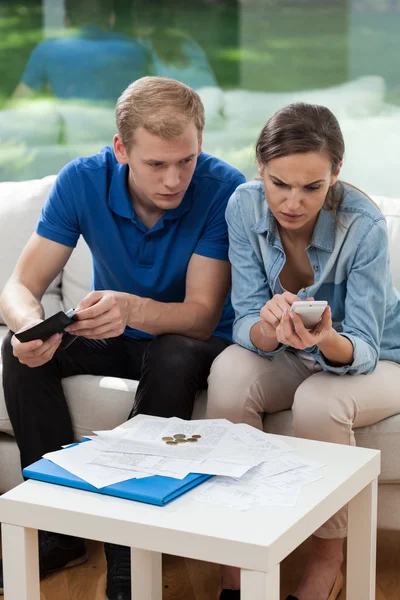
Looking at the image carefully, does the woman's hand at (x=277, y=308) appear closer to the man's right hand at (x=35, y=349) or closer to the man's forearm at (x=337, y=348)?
the man's forearm at (x=337, y=348)

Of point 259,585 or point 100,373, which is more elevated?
point 259,585

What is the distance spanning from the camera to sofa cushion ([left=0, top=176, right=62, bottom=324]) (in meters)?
2.69

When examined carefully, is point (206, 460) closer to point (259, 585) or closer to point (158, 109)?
point (259, 585)

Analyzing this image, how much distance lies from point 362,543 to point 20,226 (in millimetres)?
1474

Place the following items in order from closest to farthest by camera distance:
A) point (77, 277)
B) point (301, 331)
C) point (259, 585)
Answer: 1. point (259, 585)
2. point (301, 331)
3. point (77, 277)

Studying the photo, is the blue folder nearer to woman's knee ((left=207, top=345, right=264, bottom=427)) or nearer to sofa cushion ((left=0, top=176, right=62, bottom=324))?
woman's knee ((left=207, top=345, right=264, bottom=427))

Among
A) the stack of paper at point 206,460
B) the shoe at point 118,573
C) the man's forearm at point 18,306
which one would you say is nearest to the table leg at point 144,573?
the shoe at point 118,573

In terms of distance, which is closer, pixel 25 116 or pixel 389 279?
pixel 389 279

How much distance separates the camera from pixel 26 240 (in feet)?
8.86

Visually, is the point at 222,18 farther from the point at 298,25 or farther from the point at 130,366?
the point at 130,366

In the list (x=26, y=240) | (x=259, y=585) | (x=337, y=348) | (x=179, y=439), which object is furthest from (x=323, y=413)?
(x=26, y=240)

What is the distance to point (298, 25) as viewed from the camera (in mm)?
3477

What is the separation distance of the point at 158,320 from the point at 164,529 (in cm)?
81

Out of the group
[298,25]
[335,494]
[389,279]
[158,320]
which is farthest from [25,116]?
[335,494]
